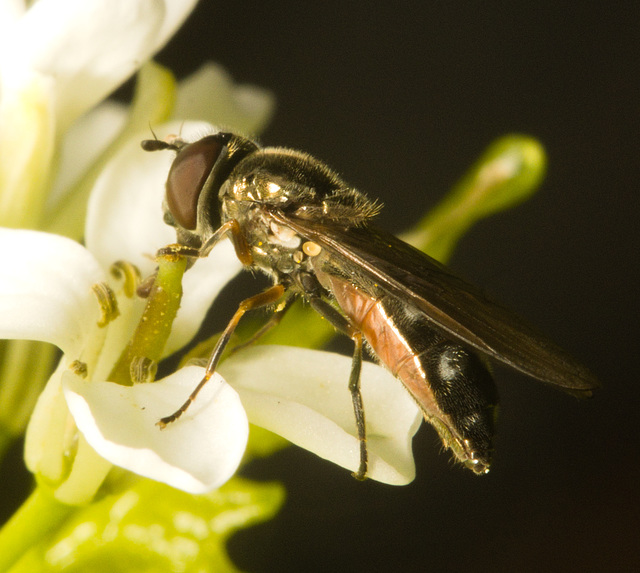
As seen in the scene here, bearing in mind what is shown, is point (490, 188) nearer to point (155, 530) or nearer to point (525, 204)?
point (155, 530)

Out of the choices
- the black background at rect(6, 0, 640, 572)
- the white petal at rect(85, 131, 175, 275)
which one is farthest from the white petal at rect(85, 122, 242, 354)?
the black background at rect(6, 0, 640, 572)

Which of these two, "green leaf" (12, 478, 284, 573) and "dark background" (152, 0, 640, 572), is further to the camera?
"dark background" (152, 0, 640, 572)

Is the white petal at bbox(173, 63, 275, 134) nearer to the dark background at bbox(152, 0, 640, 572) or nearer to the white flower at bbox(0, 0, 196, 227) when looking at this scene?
the white flower at bbox(0, 0, 196, 227)

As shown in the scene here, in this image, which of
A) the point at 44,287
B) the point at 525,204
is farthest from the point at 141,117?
the point at 525,204

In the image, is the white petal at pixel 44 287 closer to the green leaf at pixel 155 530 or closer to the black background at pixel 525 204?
the green leaf at pixel 155 530

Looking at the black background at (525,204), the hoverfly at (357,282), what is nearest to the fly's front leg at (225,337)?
the hoverfly at (357,282)

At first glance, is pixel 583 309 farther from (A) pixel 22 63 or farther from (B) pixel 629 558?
(A) pixel 22 63

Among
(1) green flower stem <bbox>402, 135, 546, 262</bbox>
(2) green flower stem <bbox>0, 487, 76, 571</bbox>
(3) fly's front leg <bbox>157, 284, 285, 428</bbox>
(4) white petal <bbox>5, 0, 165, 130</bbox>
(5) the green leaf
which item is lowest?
(5) the green leaf
